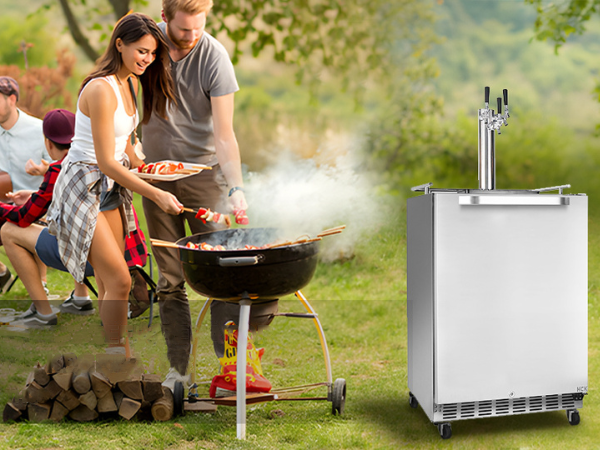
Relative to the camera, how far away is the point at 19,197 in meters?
3.29

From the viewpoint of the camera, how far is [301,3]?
14.8 feet

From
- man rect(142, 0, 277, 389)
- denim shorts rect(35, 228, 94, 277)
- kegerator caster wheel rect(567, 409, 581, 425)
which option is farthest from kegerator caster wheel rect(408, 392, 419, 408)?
denim shorts rect(35, 228, 94, 277)

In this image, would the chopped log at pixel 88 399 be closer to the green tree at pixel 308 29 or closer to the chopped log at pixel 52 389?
the chopped log at pixel 52 389

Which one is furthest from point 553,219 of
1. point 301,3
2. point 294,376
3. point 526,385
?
point 301,3

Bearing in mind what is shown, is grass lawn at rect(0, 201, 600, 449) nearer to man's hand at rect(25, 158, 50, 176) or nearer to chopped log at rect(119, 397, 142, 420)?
chopped log at rect(119, 397, 142, 420)

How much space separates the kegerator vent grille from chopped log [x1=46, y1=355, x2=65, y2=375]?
190 centimetres

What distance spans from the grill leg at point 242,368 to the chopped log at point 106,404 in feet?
2.25

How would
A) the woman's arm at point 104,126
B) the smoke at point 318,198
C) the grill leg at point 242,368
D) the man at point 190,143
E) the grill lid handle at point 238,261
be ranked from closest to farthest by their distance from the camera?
the grill lid handle at point 238,261 → the grill leg at point 242,368 → the woman's arm at point 104,126 → the man at point 190,143 → the smoke at point 318,198

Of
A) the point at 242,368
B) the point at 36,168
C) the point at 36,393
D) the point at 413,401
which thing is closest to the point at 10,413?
the point at 36,393

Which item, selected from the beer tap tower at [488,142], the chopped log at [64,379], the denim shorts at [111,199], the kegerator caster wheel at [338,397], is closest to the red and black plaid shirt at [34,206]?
the denim shorts at [111,199]

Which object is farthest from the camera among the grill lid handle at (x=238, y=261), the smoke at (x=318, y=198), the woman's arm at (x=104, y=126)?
the smoke at (x=318, y=198)

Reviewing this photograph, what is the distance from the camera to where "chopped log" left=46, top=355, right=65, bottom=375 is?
280 centimetres

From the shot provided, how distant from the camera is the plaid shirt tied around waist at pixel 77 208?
2.90m

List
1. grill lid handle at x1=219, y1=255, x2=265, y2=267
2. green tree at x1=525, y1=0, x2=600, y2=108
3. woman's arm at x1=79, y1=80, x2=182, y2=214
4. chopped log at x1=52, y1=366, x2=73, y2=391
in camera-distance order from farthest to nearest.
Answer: green tree at x1=525, y1=0, x2=600, y2=108 < woman's arm at x1=79, y1=80, x2=182, y2=214 < chopped log at x1=52, y1=366, x2=73, y2=391 < grill lid handle at x1=219, y1=255, x2=265, y2=267
